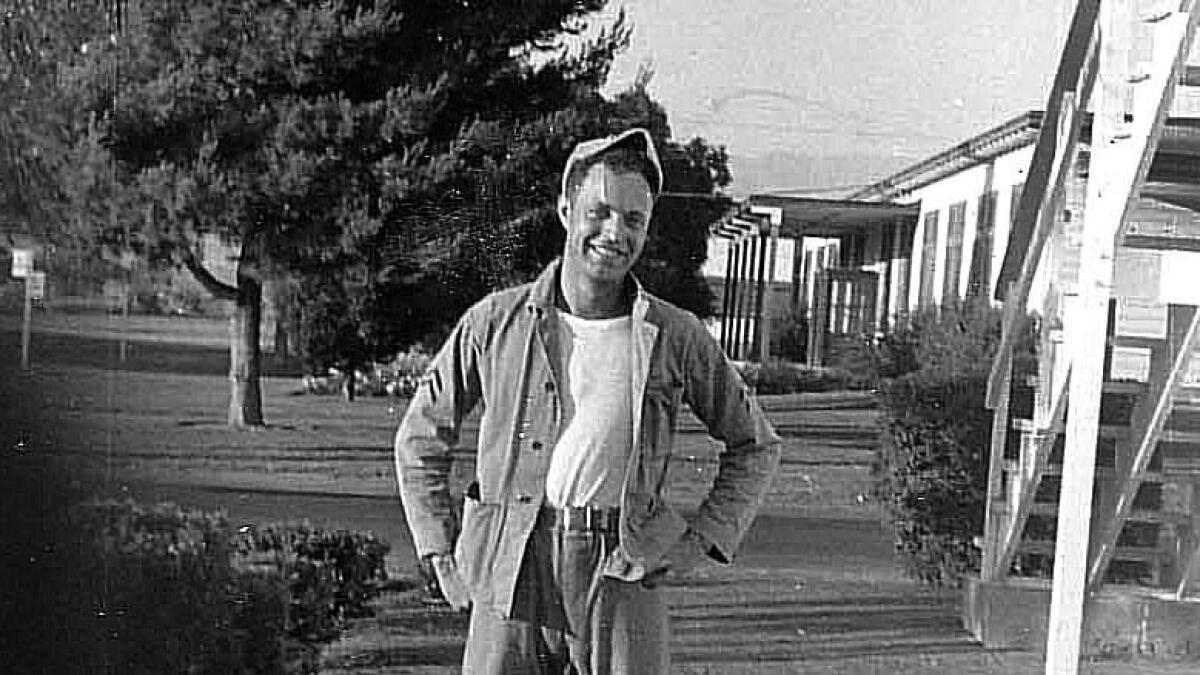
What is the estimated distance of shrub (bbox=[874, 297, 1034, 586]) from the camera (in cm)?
379

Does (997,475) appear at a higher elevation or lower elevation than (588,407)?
lower

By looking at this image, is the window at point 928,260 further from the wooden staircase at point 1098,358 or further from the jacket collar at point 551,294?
the jacket collar at point 551,294

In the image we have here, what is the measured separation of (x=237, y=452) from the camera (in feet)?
12.7

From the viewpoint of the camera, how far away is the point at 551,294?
11.5ft

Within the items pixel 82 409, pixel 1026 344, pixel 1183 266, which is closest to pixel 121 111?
pixel 82 409

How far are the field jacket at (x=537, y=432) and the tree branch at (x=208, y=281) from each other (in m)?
0.51

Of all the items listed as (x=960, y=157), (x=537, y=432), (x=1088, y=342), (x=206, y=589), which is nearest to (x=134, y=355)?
(x=206, y=589)

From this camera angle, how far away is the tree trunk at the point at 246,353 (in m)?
3.85

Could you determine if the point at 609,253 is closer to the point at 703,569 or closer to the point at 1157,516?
the point at 703,569

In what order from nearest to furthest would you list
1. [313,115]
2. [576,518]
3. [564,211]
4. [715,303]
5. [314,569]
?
1. [576,518]
2. [564,211]
3. [715,303]
4. [313,115]
5. [314,569]

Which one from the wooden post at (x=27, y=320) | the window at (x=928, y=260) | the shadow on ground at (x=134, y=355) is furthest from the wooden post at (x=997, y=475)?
the wooden post at (x=27, y=320)

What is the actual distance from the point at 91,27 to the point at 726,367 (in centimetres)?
158

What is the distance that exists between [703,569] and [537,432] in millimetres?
500

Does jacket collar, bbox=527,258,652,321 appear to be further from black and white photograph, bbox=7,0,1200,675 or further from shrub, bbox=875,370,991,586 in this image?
shrub, bbox=875,370,991,586
